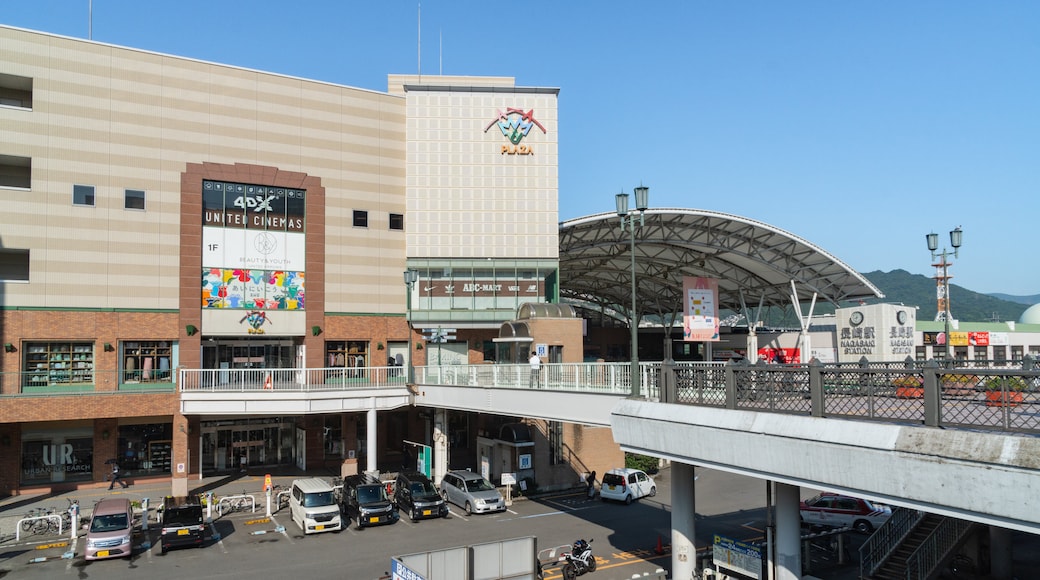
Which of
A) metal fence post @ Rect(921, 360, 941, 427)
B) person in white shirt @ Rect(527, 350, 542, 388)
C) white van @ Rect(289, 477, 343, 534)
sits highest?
metal fence post @ Rect(921, 360, 941, 427)

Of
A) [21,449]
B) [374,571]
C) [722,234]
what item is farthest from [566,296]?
[374,571]

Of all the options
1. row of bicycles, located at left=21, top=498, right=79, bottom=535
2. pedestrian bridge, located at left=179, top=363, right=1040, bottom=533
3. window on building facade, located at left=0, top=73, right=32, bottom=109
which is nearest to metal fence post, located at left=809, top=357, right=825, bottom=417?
pedestrian bridge, located at left=179, top=363, right=1040, bottom=533

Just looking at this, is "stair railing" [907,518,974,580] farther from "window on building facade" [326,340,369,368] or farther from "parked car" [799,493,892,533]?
"window on building facade" [326,340,369,368]

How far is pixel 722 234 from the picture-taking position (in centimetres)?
5722

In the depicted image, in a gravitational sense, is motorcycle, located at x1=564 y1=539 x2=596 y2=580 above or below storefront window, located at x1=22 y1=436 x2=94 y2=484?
below

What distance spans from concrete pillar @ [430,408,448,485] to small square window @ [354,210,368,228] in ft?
40.0

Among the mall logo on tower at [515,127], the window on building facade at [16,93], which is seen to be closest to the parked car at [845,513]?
the mall logo on tower at [515,127]

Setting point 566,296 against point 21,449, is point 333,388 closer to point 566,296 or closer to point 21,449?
point 21,449

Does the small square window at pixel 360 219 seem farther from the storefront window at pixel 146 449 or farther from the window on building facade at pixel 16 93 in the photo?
the window on building facade at pixel 16 93

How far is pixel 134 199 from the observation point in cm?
3769

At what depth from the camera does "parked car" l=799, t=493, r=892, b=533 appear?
28797 mm

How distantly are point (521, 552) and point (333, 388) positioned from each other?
19.8 m

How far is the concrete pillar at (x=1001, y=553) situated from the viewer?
885 inches

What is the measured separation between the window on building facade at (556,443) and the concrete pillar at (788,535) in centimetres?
2059
